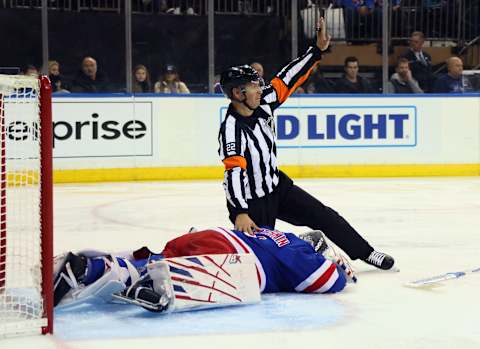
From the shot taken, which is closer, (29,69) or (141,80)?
(29,69)

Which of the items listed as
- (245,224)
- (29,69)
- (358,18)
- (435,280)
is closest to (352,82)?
(358,18)

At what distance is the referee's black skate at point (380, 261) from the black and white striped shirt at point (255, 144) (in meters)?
0.54

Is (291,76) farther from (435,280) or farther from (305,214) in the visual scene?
(435,280)

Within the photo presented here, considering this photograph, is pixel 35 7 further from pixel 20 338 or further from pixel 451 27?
pixel 20 338

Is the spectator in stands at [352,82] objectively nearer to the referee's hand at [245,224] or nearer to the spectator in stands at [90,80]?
the spectator in stands at [90,80]

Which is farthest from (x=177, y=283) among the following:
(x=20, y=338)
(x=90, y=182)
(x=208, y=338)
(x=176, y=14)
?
(x=176, y=14)

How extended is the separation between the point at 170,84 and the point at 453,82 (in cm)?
309

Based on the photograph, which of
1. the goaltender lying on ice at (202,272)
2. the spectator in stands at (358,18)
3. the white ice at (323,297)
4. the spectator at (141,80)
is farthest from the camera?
the spectator in stands at (358,18)

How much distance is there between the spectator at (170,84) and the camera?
33.2 ft

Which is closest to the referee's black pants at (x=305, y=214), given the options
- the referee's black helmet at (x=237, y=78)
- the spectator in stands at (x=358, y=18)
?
the referee's black helmet at (x=237, y=78)

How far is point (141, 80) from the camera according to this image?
998 cm

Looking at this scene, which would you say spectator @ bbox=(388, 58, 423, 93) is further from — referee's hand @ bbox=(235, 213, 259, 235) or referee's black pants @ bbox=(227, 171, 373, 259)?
referee's hand @ bbox=(235, 213, 259, 235)

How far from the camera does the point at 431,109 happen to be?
34.3 ft

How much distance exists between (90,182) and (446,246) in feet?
16.7
